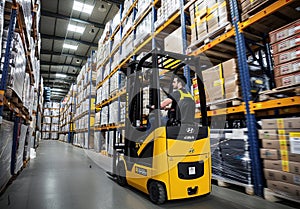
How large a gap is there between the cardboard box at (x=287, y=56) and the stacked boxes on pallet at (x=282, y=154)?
2.38 feet

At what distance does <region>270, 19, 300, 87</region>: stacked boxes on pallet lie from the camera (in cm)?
213

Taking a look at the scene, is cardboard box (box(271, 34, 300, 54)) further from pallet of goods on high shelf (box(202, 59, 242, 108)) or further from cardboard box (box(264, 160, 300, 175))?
cardboard box (box(264, 160, 300, 175))

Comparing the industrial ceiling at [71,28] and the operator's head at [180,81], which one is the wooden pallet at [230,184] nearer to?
the operator's head at [180,81]

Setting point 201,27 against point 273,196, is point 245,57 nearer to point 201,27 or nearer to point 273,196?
point 201,27

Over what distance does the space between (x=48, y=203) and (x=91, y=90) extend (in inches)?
327

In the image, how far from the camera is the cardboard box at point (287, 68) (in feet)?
6.98

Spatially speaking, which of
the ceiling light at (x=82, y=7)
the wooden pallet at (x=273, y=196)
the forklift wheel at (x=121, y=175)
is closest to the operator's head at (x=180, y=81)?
the forklift wheel at (x=121, y=175)

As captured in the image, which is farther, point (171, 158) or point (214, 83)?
point (214, 83)

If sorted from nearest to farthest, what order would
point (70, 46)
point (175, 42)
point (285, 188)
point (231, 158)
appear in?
1. point (285, 188)
2. point (231, 158)
3. point (175, 42)
4. point (70, 46)

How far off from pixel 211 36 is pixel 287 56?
1.28m

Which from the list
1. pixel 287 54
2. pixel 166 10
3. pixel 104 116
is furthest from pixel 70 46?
pixel 287 54

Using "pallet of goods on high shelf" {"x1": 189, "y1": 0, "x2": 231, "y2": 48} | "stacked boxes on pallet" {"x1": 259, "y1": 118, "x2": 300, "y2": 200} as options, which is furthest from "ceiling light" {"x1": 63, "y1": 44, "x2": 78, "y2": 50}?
"stacked boxes on pallet" {"x1": 259, "y1": 118, "x2": 300, "y2": 200}

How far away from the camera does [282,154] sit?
6.88 ft

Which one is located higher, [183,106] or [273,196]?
[183,106]
